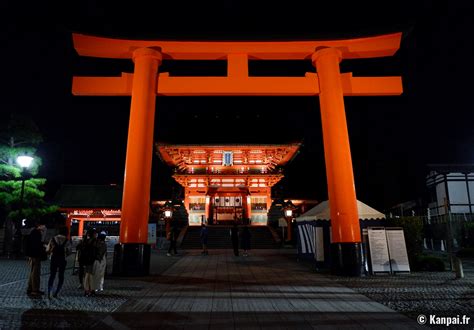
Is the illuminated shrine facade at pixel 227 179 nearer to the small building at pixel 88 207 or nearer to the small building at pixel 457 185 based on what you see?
the small building at pixel 88 207

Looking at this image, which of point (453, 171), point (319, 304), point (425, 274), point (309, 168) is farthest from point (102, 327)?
point (309, 168)

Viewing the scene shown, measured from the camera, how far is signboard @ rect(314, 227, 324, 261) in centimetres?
1113

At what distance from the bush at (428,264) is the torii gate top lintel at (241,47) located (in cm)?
709

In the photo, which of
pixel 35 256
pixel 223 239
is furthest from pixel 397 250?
pixel 223 239

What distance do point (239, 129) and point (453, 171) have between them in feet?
59.2

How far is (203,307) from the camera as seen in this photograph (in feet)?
18.6

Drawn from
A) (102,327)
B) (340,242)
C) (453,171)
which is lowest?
(102,327)

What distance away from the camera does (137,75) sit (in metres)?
10.5

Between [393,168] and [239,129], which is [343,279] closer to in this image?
[239,129]

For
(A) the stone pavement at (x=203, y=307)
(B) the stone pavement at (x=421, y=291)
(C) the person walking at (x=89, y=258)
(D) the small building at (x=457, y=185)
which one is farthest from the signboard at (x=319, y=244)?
(D) the small building at (x=457, y=185)

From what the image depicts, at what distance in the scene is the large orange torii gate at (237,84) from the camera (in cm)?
982

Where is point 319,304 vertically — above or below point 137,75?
below

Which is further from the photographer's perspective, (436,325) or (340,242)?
(340,242)

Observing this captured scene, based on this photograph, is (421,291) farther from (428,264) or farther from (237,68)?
(237,68)
